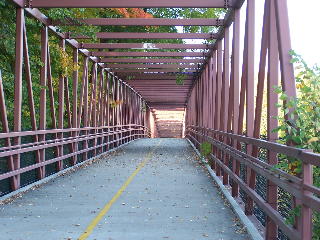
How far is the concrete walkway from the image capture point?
24.6ft

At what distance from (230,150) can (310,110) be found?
17.4 ft

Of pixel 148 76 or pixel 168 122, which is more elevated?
pixel 148 76

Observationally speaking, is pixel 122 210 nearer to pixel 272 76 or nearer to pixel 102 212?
pixel 102 212

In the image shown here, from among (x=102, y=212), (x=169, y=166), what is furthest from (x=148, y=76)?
(x=102, y=212)

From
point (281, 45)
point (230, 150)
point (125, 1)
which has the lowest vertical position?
point (230, 150)

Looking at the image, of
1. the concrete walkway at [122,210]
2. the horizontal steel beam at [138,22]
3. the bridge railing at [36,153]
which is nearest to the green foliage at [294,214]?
the concrete walkway at [122,210]

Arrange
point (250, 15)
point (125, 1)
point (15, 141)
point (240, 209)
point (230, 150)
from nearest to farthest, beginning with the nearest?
1. point (240, 209)
2. point (250, 15)
3. point (230, 150)
4. point (15, 141)
5. point (125, 1)

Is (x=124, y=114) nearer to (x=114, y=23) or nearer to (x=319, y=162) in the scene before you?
(x=114, y=23)

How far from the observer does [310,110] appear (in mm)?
5938

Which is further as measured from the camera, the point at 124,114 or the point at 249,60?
the point at 124,114

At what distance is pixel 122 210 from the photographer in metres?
9.32

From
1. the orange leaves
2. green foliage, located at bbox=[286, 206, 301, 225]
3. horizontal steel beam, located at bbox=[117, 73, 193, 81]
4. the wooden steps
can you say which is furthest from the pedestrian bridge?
the wooden steps

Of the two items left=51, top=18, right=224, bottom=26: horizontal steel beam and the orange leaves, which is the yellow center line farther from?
the orange leaves

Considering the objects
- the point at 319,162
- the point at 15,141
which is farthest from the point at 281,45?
the point at 15,141
